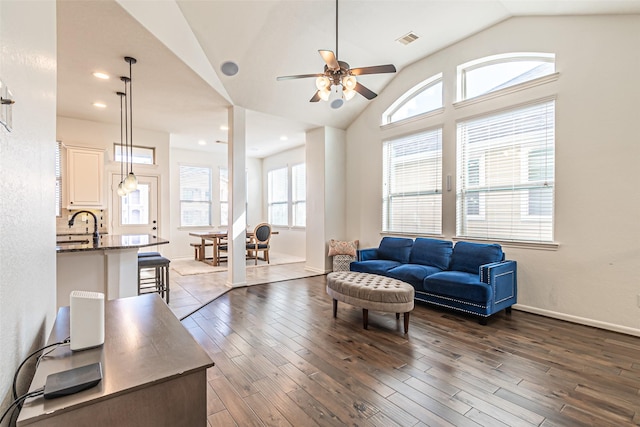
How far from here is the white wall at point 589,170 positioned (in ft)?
10.4

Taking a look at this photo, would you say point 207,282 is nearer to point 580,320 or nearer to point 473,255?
point 473,255

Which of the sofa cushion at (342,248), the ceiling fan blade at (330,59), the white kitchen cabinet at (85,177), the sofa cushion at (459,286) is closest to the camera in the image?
the ceiling fan blade at (330,59)

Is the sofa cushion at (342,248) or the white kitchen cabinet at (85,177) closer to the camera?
the white kitchen cabinet at (85,177)

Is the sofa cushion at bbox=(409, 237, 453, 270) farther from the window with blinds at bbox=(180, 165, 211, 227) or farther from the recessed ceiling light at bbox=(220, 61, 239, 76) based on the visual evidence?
the window with blinds at bbox=(180, 165, 211, 227)

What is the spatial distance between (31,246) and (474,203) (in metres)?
4.77

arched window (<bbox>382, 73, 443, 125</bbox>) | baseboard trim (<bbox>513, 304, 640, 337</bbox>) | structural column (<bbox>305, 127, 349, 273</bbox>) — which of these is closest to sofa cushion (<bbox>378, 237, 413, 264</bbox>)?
structural column (<bbox>305, 127, 349, 273</bbox>)

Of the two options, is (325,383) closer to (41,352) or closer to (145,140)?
(41,352)

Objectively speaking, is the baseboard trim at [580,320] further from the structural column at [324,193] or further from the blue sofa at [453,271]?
the structural column at [324,193]

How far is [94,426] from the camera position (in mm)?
901

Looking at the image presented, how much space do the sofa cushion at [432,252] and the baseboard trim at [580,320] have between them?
1.04 meters

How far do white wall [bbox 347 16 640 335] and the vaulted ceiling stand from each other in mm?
248

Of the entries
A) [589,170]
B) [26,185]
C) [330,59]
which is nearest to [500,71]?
[589,170]

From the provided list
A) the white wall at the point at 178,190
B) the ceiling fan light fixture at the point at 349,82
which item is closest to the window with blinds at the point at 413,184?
the ceiling fan light fixture at the point at 349,82

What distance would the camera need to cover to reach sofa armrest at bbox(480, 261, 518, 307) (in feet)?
11.5
